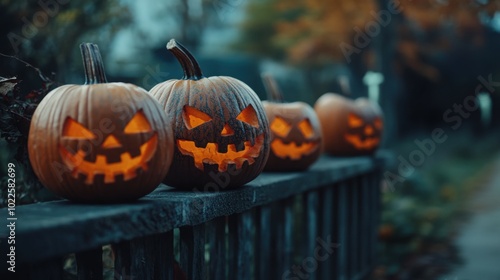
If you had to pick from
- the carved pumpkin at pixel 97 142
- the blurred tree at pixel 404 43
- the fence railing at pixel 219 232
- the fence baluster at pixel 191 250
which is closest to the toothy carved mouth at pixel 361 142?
the fence railing at pixel 219 232

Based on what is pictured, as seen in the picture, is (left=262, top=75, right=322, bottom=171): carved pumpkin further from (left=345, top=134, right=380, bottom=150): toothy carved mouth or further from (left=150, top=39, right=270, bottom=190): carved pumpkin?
(left=345, top=134, right=380, bottom=150): toothy carved mouth

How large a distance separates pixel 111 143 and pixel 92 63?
38 centimetres

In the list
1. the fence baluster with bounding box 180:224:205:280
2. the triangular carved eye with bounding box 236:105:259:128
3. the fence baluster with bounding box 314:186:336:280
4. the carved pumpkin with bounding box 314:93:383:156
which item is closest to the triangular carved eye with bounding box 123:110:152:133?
the fence baluster with bounding box 180:224:205:280

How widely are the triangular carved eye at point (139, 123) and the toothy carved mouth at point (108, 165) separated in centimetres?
5

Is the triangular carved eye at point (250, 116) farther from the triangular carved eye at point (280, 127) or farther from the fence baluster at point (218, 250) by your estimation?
the triangular carved eye at point (280, 127)

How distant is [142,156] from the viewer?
224cm

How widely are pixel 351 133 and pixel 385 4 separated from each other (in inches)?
144

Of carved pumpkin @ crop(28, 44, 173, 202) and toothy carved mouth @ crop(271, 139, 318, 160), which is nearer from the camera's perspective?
carved pumpkin @ crop(28, 44, 173, 202)

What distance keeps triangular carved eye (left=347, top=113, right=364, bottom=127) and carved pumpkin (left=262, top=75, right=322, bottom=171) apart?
37.3 inches

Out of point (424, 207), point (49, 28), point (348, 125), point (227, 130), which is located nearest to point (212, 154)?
point (227, 130)

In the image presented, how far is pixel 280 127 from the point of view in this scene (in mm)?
3623

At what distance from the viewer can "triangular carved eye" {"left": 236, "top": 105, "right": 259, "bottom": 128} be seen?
2.76m

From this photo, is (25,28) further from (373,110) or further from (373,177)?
(373,177)

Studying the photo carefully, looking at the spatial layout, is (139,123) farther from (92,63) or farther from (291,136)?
(291,136)
